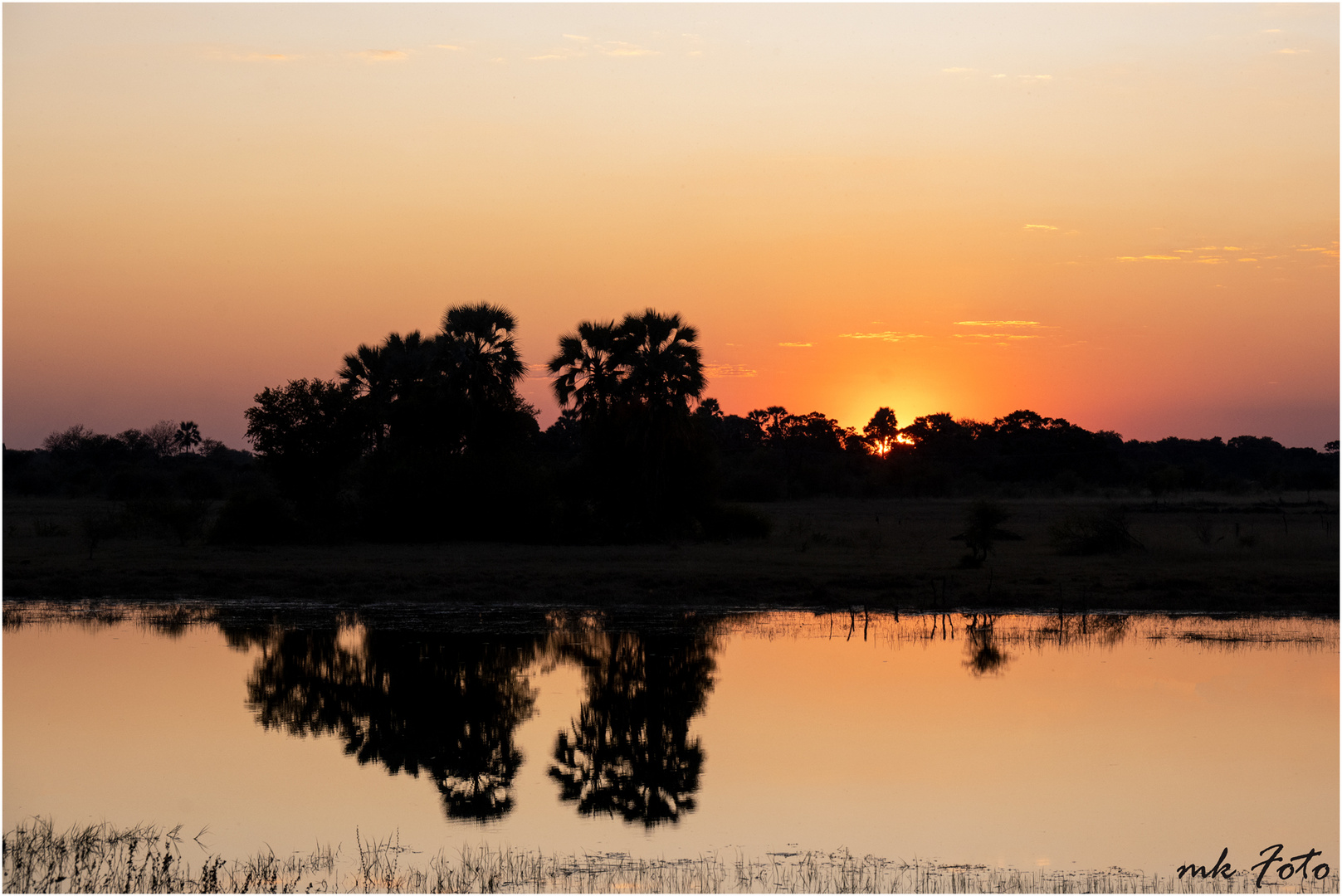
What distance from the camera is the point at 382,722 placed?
13.5 metres

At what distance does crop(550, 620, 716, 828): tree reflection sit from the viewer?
35.0 ft

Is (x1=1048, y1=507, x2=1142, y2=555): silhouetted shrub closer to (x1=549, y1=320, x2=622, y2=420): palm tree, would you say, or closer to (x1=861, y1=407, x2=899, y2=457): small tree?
(x1=549, y1=320, x2=622, y2=420): palm tree

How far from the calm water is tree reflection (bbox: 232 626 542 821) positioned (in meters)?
0.05

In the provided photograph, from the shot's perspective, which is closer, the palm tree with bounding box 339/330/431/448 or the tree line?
the tree line

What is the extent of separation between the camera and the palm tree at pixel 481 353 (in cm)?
4419

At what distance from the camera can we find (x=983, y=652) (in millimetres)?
18203

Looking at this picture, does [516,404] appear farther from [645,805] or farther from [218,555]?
[645,805]

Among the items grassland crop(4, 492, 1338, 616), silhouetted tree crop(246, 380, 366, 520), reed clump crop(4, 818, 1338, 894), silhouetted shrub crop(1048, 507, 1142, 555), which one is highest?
silhouetted tree crop(246, 380, 366, 520)

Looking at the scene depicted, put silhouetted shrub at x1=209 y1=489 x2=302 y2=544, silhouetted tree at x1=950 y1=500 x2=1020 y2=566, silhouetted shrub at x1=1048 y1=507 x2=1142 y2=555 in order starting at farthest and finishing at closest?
silhouetted shrub at x1=209 y1=489 x2=302 y2=544 → silhouetted shrub at x1=1048 y1=507 x2=1142 y2=555 → silhouetted tree at x1=950 y1=500 x2=1020 y2=566

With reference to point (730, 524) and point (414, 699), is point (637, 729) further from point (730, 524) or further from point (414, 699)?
point (730, 524)

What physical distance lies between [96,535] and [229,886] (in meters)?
26.0

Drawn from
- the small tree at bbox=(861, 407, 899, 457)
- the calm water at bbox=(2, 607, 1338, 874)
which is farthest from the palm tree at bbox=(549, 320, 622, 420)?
the small tree at bbox=(861, 407, 899, 457)

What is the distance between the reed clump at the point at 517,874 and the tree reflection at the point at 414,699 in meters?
1.37

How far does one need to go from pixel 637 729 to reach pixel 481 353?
3280cm
